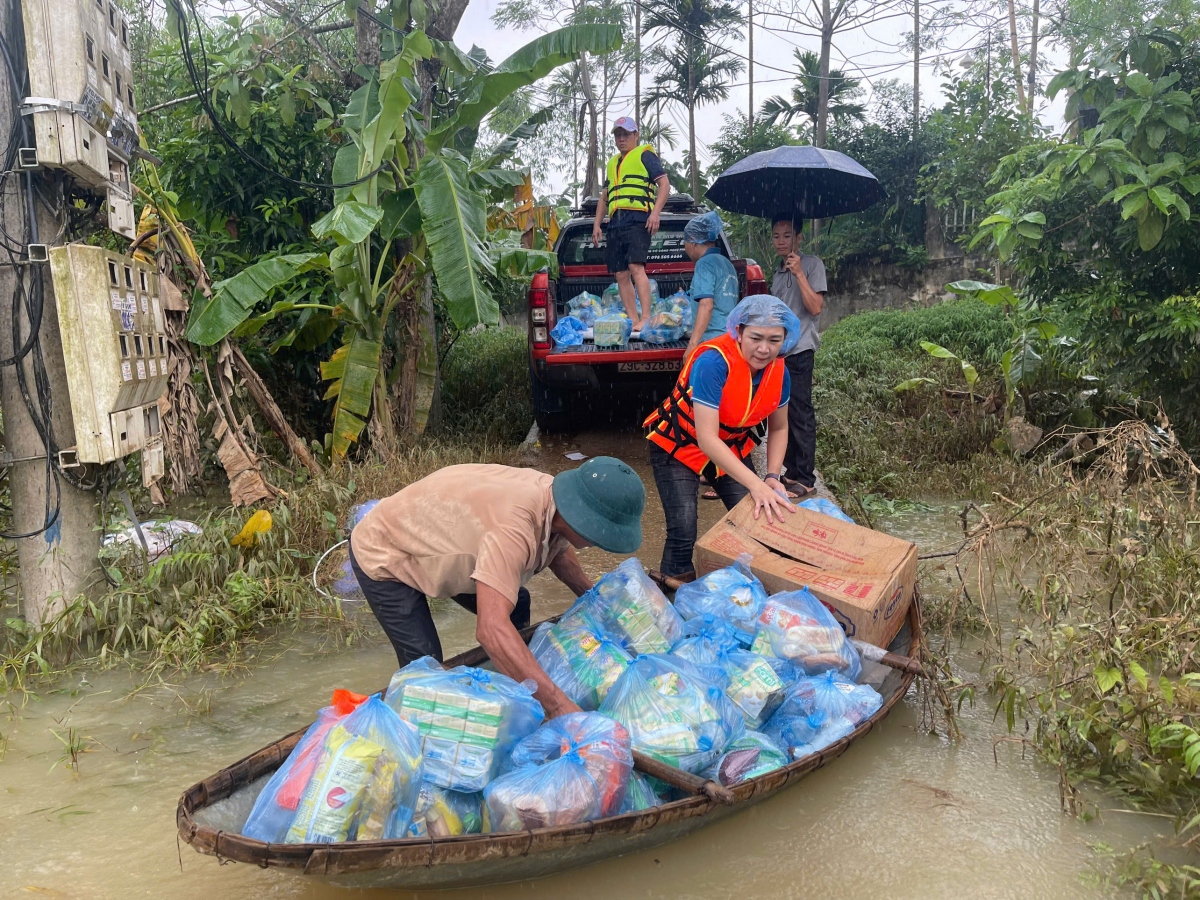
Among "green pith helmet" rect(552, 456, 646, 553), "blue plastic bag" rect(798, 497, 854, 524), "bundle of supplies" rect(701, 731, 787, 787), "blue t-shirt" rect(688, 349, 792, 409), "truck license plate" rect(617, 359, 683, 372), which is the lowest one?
"bundle of supplies" rect(701, 731, 787, 787)

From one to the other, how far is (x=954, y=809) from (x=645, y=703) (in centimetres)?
126

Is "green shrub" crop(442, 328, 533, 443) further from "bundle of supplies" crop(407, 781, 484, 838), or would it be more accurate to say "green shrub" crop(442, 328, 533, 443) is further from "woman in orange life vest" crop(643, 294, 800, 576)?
"bundle of supplies" crop(407, 781, 484, 838)

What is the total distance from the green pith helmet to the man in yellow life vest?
446cm

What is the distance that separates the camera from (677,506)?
430 cm

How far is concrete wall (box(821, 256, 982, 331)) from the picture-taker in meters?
17.4

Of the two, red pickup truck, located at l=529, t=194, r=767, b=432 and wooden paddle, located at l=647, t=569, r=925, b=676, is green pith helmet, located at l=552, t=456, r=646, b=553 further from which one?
red pickup truck, located at l=529, t=194, r=767, b=432

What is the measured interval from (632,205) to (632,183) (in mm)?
165

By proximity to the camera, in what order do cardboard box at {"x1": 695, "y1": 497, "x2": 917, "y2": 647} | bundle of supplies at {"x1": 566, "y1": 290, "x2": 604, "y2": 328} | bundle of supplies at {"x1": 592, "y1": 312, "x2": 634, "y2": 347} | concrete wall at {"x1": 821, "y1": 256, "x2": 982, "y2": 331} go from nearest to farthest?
1. cardboard box at {"x1": 695, "y1": 497, "x2": 917, "y2": 647}
2. bundle of supplies at {"x1": 592, "y1": 312, "x2": 634, "y2": 347}
3. bundle of supplies at {"x1": 566, "y1": 290, "x2": 604, "y2": 328}
4. concrete wall at {"x1": 821, "y1": 256, "x2": 982, "y2": 331}

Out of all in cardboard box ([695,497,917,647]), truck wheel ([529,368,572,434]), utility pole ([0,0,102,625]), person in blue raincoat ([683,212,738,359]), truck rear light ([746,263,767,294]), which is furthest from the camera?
truck wheel ([529,368,572,434])

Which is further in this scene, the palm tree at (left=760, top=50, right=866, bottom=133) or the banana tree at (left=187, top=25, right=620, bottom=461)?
the palm tree at (left=760, top=50, right=866, bottom=133)

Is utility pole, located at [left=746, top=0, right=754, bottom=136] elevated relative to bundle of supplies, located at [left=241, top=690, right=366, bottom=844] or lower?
elevated

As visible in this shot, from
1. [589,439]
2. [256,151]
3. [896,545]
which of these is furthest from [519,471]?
[256,151]

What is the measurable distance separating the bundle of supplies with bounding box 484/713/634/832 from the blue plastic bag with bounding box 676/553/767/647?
101 centimetres

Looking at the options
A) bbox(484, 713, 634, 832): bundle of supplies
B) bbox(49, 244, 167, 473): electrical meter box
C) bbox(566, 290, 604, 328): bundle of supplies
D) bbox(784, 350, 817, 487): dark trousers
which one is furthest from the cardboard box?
bbox(566, 290, 604, 328): bundle of supplies
